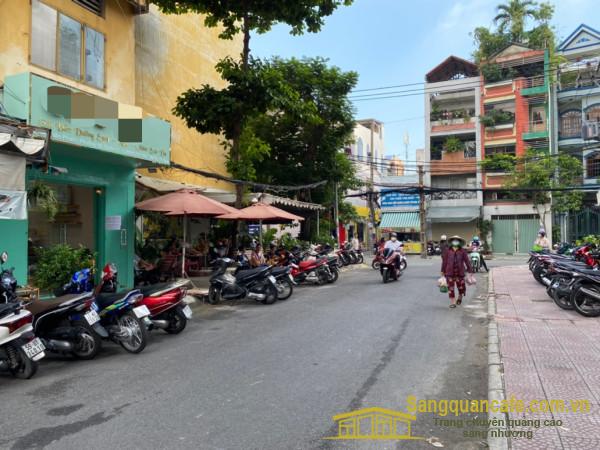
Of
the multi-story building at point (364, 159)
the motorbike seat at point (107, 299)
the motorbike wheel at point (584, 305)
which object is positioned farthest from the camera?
the multi-story building at point (364, 159)

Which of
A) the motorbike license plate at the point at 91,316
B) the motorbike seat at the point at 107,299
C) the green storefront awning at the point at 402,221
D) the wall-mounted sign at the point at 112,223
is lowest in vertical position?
the motorbike license plate at the point at 91,316

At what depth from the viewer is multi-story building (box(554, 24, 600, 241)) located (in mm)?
30906

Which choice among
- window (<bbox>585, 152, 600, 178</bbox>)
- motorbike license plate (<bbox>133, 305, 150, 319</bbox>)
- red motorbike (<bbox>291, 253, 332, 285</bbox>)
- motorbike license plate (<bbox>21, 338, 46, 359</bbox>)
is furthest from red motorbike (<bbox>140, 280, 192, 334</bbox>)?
window (<bbox>585, 152, 600, 178</bbox>)

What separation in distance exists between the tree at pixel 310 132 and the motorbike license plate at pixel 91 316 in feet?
54.5

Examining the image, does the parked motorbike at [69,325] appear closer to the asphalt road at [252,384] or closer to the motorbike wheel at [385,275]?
the asphalt road at [252,384]

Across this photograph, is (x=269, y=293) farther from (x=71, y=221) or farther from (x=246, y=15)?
(x=246, y=15)

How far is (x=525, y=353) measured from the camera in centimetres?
627

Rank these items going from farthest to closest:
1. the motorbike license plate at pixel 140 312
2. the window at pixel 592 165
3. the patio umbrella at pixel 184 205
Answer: the window at pixel 592 165 → the patio umbrella at pixel 184 205 → the motorbike license plate at pixel 140 312

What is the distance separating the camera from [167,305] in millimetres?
7410

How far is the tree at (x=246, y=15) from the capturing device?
12.6 meters

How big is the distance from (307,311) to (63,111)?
6.17 metres

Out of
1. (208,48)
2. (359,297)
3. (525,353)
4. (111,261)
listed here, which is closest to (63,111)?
(111,261)

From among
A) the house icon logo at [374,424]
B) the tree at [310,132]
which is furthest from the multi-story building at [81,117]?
the tree at [310,132]

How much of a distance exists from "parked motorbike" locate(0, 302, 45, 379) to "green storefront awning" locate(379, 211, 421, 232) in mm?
32983
